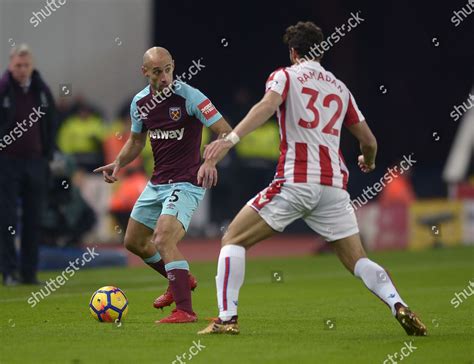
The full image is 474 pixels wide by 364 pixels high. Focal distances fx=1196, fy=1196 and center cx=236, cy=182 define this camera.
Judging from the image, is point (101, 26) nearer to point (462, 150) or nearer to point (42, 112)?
point (462, 150)

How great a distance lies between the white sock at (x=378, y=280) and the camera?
354 inches

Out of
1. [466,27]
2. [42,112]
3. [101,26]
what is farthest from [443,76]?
[42,112]

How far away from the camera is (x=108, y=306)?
1014 centimetres

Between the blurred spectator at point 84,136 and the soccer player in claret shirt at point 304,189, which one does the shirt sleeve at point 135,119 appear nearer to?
the soccer player in claret shirt at point 304,189

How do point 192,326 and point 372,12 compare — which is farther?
point 372,12

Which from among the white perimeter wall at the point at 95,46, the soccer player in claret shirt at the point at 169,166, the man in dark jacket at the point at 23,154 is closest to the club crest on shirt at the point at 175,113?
the soccer player in claret shirt at the point at 169,166

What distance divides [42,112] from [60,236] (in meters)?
4.22

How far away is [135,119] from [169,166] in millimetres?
566

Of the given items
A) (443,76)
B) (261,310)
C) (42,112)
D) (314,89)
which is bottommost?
(261,310)

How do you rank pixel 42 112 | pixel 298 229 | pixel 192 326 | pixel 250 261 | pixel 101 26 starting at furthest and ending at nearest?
pixel 298 229, pixel 101 26, pixel 250 261, pixel 42 112, pixel 192 326

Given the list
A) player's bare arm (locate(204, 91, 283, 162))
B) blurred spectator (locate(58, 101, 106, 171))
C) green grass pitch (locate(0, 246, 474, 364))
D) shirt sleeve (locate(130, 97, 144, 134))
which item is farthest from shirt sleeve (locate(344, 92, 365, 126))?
blurred spectator (locate(58, 101, 106, 171))

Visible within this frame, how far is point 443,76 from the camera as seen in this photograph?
33.7m

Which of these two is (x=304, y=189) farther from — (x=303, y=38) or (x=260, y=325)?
(x=260, y=325)

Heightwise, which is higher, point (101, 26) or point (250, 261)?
point (101, 26)
